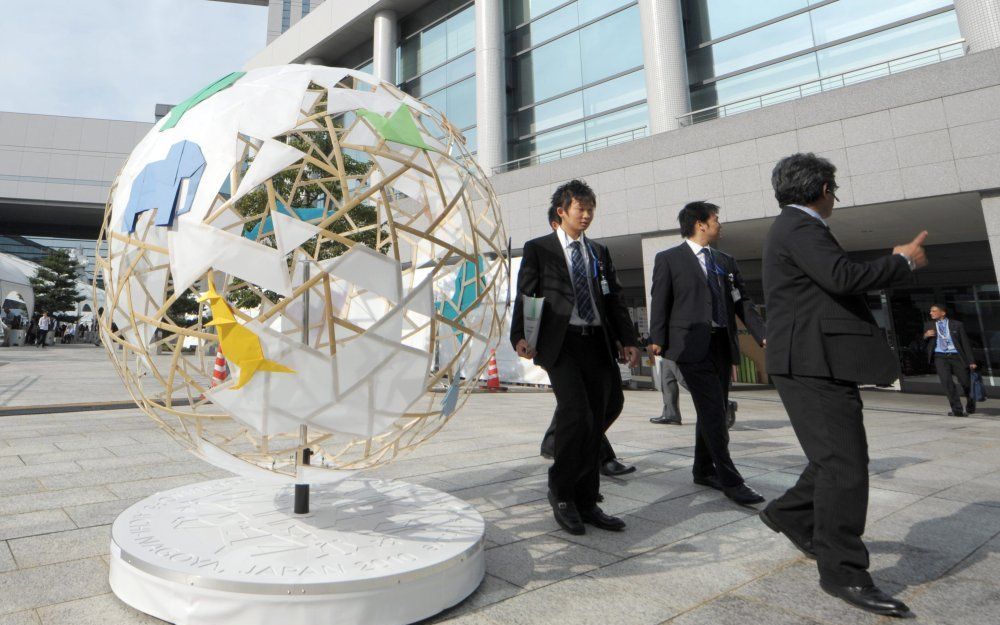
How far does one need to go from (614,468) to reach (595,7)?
1600cm

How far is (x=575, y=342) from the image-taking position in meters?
2.71

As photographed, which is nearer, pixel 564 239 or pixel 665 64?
pixel 564 239

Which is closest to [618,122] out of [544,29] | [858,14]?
[544,29]

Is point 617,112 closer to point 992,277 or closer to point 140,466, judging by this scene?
point 992,277

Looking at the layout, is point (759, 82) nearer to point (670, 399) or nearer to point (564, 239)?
point (670, 399)

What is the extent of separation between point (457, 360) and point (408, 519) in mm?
729

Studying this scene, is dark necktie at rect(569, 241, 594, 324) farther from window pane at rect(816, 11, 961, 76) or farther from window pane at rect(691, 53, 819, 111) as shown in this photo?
window pane at rect(691, 53, 819, 111)

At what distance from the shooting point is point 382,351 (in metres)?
1.74

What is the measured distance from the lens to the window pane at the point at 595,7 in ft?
49.8

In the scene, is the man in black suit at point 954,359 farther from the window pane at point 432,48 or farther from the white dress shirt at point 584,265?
the window pane at point 432,48

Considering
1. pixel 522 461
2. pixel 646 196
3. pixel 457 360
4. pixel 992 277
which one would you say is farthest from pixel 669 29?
pixel 457 360

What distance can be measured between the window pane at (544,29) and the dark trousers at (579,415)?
16.5 m

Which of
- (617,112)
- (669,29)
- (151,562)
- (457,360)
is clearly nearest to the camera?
(151,562)

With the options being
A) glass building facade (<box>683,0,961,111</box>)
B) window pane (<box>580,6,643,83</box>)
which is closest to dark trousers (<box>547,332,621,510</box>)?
glass building facade (<box>683,0,961,111</box>)
